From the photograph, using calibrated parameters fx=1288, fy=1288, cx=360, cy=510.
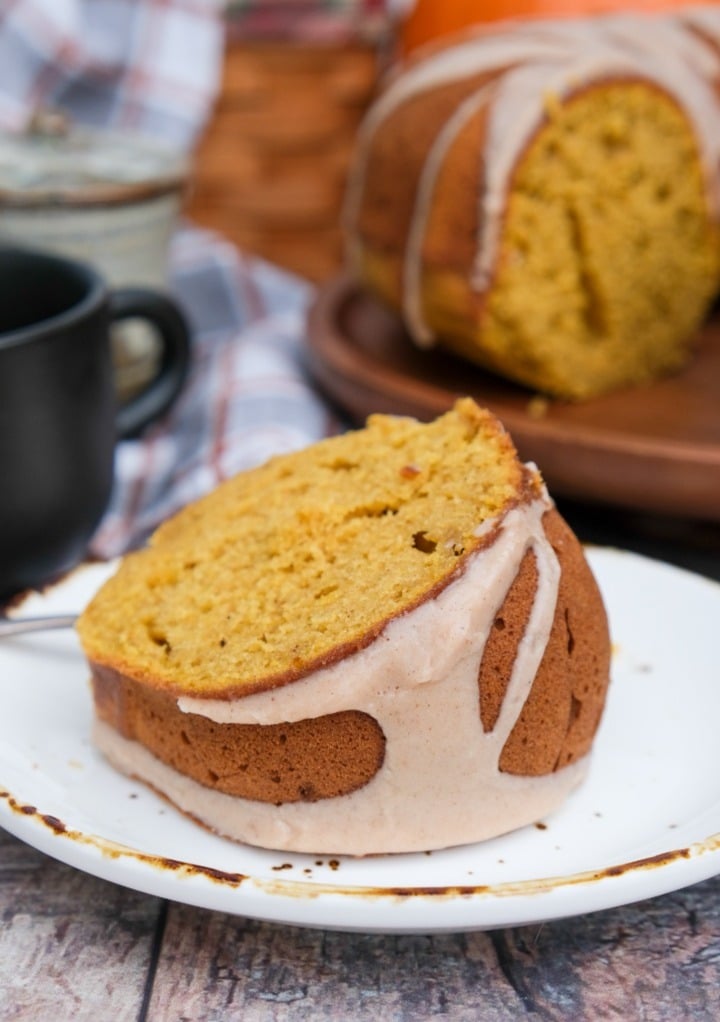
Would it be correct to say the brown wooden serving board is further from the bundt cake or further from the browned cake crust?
the browned cake crust

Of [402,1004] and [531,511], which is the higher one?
[531,511]

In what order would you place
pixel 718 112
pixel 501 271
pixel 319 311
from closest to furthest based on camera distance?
1. pixel 501 271
2. pixel 718 112
3. pixel 319 311

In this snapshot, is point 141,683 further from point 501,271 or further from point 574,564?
point 501,271

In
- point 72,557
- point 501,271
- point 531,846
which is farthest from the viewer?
point 501,271

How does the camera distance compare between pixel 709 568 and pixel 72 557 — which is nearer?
pixel 72 557

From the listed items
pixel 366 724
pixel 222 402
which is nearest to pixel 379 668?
pixel 366 724

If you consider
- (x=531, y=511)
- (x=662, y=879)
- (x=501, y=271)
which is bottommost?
(x=501, y=271)

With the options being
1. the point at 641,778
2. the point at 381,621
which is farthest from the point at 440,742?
the point at 641,778
